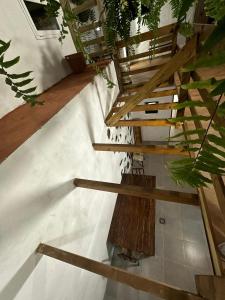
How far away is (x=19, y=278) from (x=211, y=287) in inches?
34.3

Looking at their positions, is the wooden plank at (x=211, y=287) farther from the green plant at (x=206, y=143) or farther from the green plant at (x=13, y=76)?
the green plant at (x=13, y=76)

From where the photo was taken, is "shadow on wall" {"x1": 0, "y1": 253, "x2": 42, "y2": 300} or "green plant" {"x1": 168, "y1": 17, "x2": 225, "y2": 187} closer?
"green plant" {"x1": 168, "y1": 17, "x2": 225, "y2": 187}

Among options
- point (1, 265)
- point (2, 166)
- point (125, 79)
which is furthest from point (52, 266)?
point (125, 79)

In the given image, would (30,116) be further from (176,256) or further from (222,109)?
(176,256)

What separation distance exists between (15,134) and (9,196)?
309 mm

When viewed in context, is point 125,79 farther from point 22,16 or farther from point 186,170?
point 186,170

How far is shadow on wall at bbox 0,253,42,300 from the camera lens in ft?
2.45

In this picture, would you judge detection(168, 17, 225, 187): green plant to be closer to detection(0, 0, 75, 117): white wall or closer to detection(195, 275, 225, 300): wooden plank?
detection(195, 275, 225, 300): wooden plank

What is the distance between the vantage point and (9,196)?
2.37ft

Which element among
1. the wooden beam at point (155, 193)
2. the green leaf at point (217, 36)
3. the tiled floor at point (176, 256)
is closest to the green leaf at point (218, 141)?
the green leaf at point (217, 36)

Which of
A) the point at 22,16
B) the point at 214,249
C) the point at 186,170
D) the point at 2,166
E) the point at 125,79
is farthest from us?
the point at 125,79

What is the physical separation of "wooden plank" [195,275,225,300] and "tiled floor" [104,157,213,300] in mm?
2732

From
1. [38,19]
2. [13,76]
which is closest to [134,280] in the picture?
[13,76]

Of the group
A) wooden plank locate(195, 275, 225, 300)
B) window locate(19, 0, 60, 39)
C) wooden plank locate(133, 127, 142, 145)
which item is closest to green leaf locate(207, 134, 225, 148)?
wooden plank locate(195, 275, 225, 300)
